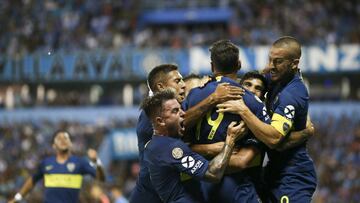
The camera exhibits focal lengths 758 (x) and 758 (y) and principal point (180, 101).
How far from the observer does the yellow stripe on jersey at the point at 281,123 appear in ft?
21.3

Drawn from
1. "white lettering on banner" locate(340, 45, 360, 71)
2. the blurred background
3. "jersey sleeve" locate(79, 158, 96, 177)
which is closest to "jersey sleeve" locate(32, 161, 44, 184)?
"jersey sleeve" locate(79, 158, 96, 177)

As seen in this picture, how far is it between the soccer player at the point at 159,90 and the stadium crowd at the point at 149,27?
2044 cm

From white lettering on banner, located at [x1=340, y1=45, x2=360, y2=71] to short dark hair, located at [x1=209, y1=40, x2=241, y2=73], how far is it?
21230 mm

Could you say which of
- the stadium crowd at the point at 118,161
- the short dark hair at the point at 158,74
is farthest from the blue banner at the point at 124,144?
the short dark hair at the point at 158,74

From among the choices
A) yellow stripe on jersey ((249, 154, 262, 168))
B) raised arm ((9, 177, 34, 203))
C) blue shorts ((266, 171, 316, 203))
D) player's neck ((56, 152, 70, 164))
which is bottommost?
raised arm ((9, 177, 34, 203))

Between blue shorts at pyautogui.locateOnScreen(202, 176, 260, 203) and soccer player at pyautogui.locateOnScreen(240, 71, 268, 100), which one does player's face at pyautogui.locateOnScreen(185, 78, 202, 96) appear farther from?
blue shorts at pyautogui.locateOnScreen(202, 176, 260, 203)

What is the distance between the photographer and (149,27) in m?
32.2

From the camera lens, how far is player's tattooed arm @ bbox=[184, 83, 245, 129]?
6.43 meters

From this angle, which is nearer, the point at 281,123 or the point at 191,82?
the point at 281,123

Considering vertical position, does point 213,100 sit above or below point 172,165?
above

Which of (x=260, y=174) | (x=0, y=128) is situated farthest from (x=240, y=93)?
(x=0, y=128)

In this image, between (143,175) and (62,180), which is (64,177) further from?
(143,175)

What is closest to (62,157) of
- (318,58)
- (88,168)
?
(88,168)

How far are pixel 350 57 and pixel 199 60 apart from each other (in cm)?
554
